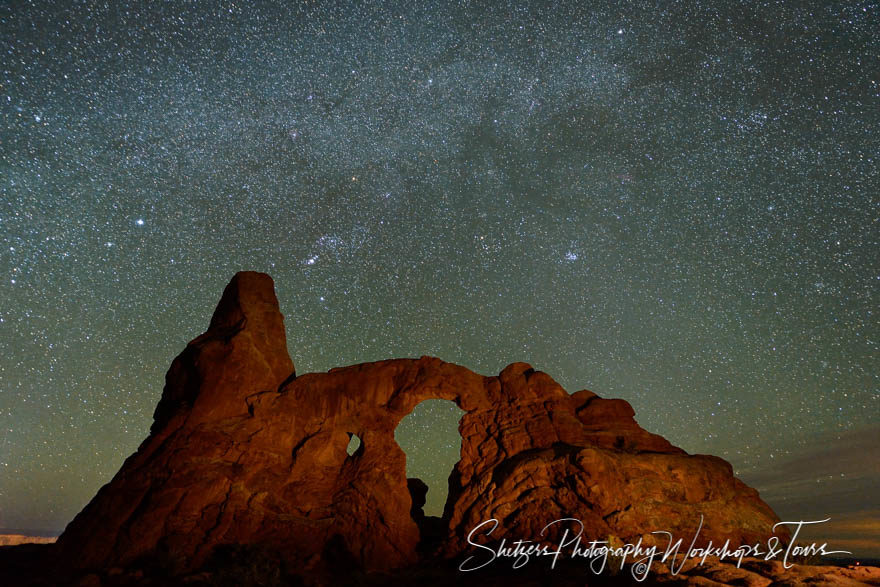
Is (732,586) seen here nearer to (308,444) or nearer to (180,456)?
(308,444)

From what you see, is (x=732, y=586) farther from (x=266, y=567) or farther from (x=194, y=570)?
(x=194, y=570)

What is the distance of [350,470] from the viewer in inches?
1072

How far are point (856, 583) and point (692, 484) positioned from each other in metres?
11.7

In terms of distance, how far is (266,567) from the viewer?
19.7m

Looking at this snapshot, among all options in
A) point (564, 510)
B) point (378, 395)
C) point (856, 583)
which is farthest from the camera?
point (378, 395)

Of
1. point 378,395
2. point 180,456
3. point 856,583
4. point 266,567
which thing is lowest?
point 856,583

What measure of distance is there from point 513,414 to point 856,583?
18.4 m

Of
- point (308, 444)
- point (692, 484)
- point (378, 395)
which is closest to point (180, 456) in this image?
point (308, 444)

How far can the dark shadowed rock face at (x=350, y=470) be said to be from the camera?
22266 millimetres

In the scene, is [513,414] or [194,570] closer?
[194,570]

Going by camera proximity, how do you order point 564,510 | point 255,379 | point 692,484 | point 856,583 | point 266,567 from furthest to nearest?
point 255,379, point 692,484, point 564,510, point 266,567, point 856,583

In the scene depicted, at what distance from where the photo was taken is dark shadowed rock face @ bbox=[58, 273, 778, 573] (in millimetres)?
22266

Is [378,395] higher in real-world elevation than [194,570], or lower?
higher

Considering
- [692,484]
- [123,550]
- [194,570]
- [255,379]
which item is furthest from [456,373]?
[123,550]
